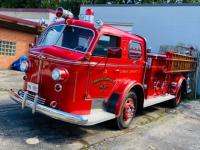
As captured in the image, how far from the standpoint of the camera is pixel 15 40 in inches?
696

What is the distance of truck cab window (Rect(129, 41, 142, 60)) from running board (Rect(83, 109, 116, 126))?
1.65m

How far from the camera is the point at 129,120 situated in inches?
294

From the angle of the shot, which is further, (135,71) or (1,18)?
(1,18)

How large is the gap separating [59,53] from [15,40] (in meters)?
12.3

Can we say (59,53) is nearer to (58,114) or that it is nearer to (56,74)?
(56,74)

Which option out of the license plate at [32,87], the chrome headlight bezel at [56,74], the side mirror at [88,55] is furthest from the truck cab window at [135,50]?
the license plate at [32,87]

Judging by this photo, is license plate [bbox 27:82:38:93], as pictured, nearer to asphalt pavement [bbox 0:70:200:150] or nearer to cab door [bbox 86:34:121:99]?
asphalt pavement [bbox 0:70:200:150]

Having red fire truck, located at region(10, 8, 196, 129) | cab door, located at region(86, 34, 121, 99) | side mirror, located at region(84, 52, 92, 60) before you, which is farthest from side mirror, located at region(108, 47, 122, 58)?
side mirror, located at region(84, 52, 92, 60)

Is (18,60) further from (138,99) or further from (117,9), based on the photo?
(138,99)

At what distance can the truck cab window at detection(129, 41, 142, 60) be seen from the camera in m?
7.54

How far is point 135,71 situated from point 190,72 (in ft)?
17.7

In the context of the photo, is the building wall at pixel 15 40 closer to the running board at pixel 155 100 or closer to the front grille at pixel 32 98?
the running board at pixel 155 100

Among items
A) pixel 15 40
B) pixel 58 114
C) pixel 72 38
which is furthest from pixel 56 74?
pixel 15 40

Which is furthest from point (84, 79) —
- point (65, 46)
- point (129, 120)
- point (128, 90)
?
point (129, 120)
